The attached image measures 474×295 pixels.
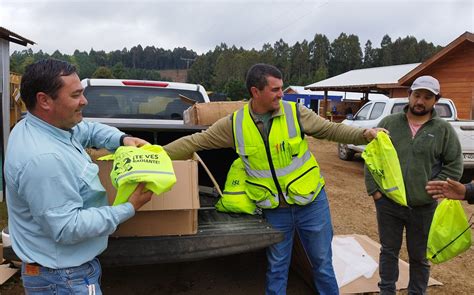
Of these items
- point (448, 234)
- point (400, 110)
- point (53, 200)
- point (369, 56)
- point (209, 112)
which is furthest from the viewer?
point (369, 56)

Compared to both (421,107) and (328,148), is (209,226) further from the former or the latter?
(328,148)

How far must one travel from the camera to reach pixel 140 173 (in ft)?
5.90

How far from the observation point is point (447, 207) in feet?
10.3

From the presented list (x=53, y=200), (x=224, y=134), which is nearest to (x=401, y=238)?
(x=224, y=134)

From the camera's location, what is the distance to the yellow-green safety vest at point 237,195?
293cm

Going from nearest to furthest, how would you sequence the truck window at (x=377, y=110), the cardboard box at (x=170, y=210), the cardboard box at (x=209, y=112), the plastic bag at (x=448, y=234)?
the cardboard box at (x=170, y=210) < the plastic bag at (x=448, y=234) < the cardboard box at (x=209, y=112) < the truck window at (x=377, y=110)

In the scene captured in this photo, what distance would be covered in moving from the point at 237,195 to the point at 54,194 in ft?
5.06

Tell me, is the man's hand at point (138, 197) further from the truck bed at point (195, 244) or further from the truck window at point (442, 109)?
the truck window at point (442, 109)

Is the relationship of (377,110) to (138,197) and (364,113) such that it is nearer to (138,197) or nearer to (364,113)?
(364,113)

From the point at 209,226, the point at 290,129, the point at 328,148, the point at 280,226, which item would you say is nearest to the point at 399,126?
the point at 290,129

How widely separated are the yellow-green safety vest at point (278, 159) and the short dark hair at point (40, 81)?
1335mm

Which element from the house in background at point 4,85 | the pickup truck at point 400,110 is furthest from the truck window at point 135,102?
the pickup truck at point 400,110

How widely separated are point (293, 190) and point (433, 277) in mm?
2337

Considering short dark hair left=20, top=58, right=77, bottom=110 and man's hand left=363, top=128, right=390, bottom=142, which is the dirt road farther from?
short dark hair left=20, top=58, right=77, bottom=110
